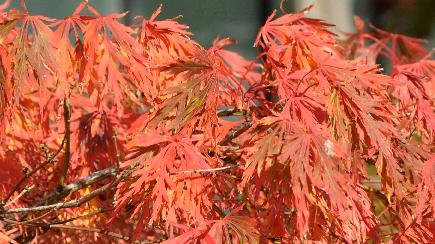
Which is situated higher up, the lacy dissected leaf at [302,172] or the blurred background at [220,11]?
the lacy dissected leaf at [302,172]

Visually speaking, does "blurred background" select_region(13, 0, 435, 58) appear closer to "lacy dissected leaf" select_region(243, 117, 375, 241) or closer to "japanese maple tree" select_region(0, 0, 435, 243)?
"japanese maple tree" select_region(0, 0, 435, 243)

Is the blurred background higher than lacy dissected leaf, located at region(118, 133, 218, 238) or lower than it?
lower

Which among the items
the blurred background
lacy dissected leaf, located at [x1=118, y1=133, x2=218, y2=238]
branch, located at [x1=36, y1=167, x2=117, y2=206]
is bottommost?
the blurred background

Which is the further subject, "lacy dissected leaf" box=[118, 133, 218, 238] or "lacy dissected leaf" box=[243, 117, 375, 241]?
"lacy dissected leaf" box=[118, 133, 218, 238]

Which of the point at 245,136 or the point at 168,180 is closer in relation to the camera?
the point at 168,180

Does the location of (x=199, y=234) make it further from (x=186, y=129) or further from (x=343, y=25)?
(x=343, y=25)

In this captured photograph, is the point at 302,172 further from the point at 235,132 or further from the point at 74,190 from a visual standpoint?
the point at 74,190

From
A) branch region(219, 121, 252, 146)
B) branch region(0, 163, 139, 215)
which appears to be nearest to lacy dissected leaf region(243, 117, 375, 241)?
branch region(219, 121, 252, 146)

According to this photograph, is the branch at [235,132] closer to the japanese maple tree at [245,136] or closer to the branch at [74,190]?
the japanese maple tree at [245,136]

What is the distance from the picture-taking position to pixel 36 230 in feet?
4.86

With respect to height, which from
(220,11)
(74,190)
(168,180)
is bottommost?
(220,11)

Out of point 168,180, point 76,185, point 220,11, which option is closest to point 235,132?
point 168,180

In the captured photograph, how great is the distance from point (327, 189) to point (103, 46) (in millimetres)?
520

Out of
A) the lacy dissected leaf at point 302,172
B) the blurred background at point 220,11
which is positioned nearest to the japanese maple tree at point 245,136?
the lacy dissected leaf at point 302,172
